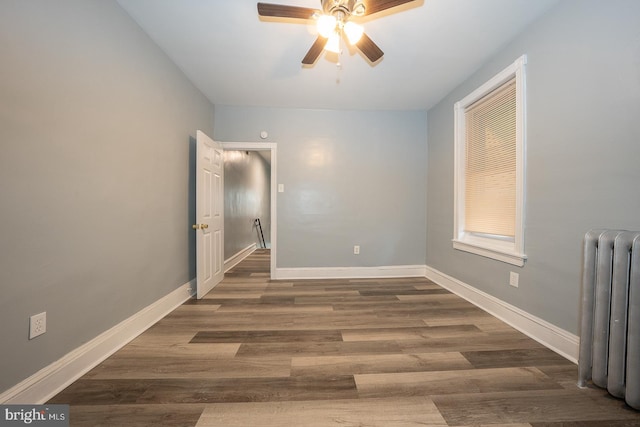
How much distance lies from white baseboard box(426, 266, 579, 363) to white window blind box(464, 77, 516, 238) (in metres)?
0.68

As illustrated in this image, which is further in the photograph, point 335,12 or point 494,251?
point 494,251

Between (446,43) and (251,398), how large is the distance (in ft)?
10.4

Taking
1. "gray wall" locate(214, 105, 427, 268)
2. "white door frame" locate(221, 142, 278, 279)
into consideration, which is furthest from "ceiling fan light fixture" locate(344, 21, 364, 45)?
"white door frame" locate(221, 142, 278, 279)

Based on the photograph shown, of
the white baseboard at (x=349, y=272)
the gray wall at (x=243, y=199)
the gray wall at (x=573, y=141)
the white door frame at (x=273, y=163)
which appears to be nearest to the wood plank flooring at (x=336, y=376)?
the gray wall at (x=573, y=141)

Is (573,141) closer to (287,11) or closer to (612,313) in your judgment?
(612,313)

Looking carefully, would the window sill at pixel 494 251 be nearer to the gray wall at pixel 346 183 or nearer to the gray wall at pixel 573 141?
the gray wall at pixel 573 141

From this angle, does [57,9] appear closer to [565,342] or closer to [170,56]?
[170,56]

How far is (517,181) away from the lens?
201cm

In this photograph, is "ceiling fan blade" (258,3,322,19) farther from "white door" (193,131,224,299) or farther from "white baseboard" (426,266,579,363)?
"white baseboard" (426,266,579,363)

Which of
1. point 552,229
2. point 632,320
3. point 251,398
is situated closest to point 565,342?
point 632,320

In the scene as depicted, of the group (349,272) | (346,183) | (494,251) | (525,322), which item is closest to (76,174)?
(346,183)

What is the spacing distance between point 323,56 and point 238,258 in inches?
152

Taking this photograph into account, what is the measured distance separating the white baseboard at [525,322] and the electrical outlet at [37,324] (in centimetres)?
333

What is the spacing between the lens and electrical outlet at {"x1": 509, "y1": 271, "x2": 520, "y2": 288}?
2.05m
